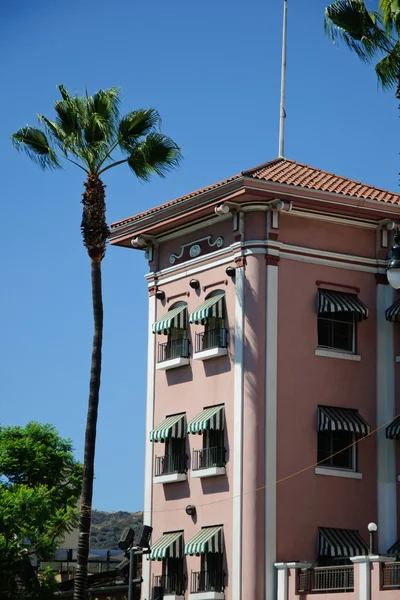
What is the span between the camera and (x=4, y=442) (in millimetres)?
56531

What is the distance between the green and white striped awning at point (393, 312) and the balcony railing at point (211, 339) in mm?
4491

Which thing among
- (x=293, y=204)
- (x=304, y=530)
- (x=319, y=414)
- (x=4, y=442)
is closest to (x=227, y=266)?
(x=293, y=204)

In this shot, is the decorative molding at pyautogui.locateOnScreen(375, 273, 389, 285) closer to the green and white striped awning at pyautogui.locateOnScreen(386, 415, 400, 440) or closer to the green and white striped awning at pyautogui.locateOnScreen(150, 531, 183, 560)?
the green and white striped awning at pyautogui.locateOnScreen(386, 415, 400, 440)

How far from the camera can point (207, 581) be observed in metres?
34.4

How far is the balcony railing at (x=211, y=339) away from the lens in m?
35.3

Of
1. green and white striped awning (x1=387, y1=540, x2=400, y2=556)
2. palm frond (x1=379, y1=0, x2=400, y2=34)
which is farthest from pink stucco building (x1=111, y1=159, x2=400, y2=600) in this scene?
palm frond (x1=379, y1=0, x2=400, y2=34)

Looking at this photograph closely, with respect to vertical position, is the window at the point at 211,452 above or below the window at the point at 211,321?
below

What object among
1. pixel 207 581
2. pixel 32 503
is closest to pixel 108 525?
pixel 32 503

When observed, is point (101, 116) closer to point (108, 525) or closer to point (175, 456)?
point (175, 456)

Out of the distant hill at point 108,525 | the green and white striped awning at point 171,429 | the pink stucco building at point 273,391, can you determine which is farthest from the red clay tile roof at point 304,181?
the distant hill at point 108,525

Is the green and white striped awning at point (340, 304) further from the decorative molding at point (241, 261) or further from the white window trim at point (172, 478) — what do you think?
the white window trim at point (172, 478)

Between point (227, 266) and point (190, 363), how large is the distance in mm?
2975

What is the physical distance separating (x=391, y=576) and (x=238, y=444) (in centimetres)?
594

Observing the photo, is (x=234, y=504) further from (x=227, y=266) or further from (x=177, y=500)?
(x=227, y=266)
